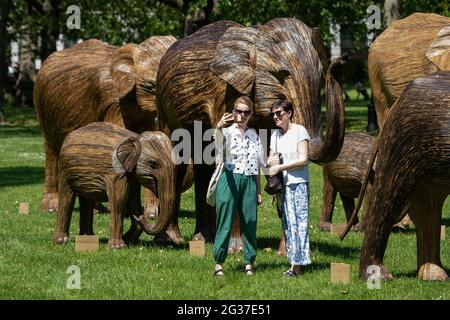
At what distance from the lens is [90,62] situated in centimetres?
1548

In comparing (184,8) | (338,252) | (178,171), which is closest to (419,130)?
(338,252)

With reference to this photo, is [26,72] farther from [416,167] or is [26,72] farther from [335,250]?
[416,167]

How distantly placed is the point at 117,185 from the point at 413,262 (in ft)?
10.7

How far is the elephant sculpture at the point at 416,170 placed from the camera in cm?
871

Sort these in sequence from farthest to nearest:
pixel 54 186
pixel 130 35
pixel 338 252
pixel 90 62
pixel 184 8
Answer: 1. pixel 130 35
2. pixel 184 8
3. pixel 54 186
4. pixel 90 62
5. pixel 338 252

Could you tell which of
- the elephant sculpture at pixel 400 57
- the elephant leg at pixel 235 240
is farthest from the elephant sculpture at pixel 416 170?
the elephant sculpture at pixel 400 57

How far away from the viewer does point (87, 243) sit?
38.4 feet

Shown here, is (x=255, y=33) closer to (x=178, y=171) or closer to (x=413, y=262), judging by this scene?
(x=178, y=171)

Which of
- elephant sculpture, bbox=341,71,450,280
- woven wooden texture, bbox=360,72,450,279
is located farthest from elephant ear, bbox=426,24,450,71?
woven wooden texture, bbox=360,72,450,279

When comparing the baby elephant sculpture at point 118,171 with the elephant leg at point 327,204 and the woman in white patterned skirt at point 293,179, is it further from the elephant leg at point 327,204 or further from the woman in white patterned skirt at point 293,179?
the elephant leg at point 327,204

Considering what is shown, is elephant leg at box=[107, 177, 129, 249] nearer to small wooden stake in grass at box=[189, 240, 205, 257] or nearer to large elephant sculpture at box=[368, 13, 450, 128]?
small wooden stake in grass at box=[189, 240, 205, 257]

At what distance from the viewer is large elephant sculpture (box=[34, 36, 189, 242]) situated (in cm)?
1445

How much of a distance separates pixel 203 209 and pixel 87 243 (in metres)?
1.76

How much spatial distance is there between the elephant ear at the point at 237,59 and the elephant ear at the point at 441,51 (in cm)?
223
